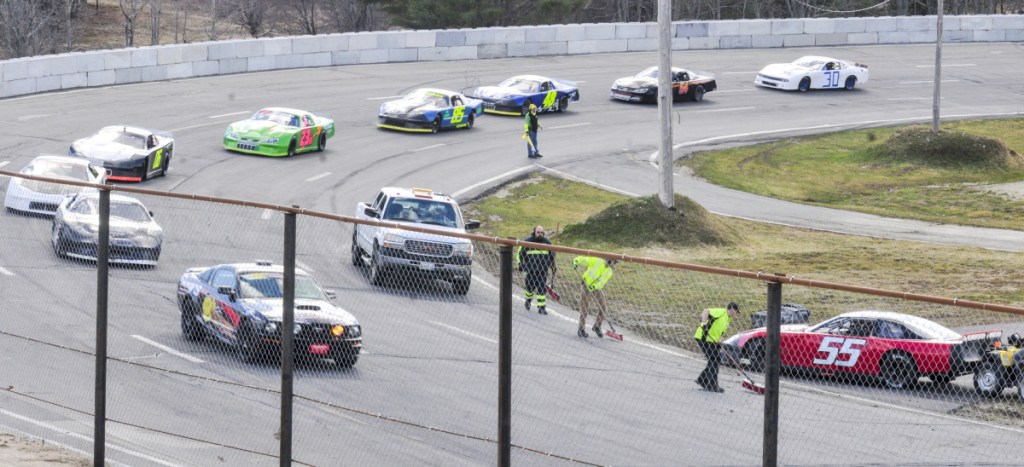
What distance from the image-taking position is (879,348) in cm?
797

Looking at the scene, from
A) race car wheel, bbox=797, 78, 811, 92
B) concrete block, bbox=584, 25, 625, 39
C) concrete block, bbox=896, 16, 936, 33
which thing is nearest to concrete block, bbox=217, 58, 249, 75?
concrete block, bbox=584, 25, 625, 39

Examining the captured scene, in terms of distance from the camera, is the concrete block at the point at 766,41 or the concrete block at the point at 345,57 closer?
the concrete block at the point at 345,57

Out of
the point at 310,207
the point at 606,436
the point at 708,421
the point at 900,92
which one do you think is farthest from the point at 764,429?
the point at 900,92

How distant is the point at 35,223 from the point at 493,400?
5.17 metres

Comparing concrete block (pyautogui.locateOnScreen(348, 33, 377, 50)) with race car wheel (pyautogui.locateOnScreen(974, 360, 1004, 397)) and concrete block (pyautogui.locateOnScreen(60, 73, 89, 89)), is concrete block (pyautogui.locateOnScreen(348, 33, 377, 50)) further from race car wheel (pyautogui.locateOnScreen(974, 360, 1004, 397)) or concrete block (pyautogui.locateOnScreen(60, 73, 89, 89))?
race car wheel (pyautogui.locateOnScreen(974, 360, 1004, 397))

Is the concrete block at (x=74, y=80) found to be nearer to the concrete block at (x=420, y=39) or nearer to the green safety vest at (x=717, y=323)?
the concrete block at (x=420, y=39)

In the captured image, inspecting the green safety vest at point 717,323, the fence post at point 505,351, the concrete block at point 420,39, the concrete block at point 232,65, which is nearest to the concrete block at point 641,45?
the concrete block at point 420,39

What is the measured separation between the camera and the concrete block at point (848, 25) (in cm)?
6184

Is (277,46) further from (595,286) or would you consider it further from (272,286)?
(595,286)

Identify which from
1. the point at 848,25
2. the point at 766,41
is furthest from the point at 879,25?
the point at 766,41

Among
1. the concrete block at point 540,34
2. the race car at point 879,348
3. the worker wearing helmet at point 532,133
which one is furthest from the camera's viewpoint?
the concrete block at point 540,34

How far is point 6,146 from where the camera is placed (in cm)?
3578

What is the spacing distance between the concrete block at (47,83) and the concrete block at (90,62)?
92 cm

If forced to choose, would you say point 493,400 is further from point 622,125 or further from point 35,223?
point 622,125
